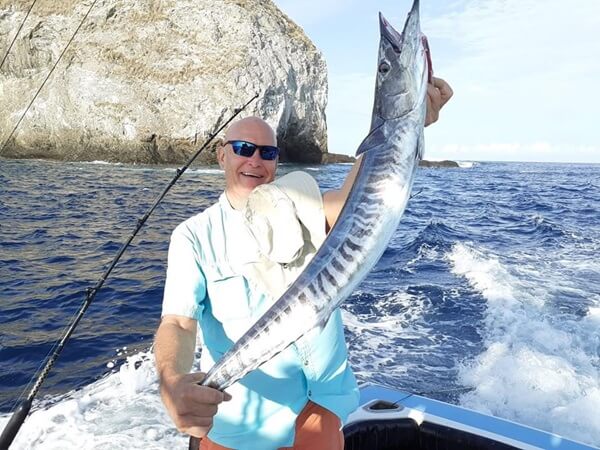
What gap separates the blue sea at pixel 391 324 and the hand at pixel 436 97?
766 millimetres

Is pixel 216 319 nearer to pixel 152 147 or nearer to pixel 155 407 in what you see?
pixel 155 407

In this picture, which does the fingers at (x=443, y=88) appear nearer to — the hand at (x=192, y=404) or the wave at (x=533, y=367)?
the hand at (x=192, y=404)

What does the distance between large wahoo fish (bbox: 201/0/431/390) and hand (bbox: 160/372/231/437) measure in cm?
7

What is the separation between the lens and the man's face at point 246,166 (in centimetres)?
240

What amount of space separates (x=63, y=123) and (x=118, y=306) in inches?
1561

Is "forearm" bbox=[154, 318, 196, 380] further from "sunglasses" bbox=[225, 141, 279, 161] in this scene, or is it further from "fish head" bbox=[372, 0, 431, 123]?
"fish head" bbox=[372, 0, 431, 123]

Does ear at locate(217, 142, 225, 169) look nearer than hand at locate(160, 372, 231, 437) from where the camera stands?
No

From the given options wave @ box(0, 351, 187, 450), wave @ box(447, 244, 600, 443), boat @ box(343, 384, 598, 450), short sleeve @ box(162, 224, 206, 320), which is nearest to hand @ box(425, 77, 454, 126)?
short sleeve @ box(162, 224, 206, 320)

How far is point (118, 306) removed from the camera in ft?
26.3

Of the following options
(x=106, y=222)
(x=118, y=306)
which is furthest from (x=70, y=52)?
(x=118, y=306)

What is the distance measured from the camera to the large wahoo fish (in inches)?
70.7

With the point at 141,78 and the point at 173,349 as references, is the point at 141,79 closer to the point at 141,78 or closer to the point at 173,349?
the point at 141,78

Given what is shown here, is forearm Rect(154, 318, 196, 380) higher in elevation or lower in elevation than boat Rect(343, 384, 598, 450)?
higher

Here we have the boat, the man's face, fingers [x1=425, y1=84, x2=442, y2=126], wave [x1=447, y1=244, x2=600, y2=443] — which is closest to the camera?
fingers [x1=425, y1=84, x2=442, y2=126]
